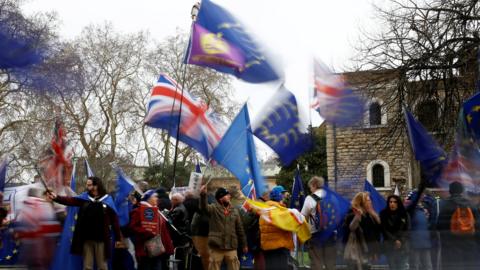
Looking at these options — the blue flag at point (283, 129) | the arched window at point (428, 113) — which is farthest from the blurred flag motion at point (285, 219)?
the arched window at point (428, 113)

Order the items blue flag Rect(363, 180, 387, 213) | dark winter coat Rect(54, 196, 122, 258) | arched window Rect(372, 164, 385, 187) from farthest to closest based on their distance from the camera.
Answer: arched window Rect(372, 164, 385, 187)
blue flag Rect(363, 180, 387, 213)
dark winter coat Rect(54, 196, 122, 258)

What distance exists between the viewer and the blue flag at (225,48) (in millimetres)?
11555

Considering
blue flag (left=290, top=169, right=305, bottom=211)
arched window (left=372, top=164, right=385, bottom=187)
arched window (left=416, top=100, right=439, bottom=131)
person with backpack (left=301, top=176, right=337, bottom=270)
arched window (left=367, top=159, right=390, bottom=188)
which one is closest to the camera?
person with backpack (left=301, top=176, right=337, bottom=270)

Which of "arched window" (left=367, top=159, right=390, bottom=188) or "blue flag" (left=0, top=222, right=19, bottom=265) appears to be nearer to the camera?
"blue flag" (left=0, top=222, right=19, bottom=265)

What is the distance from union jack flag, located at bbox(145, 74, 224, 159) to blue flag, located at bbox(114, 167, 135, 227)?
116 centimetres

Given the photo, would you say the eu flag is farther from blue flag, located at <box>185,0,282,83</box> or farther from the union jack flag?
blue flag, located at <box>185,0,282,83</box>

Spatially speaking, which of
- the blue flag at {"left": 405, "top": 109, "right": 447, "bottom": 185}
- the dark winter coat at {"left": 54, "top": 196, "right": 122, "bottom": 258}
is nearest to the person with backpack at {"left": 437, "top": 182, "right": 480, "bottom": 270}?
the blue flag at {"left": 405, "top": 109, "right": 447, "bottom": 185}

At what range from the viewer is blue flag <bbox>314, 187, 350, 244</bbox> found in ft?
37.4

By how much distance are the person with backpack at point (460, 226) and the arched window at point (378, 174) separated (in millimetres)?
37071

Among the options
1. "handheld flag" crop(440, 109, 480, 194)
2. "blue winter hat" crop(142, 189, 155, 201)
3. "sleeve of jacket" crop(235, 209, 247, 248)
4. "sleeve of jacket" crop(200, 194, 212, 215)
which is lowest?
"sleeve of jacket" crop(235, 209, 247, 248)

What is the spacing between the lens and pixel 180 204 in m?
12.9

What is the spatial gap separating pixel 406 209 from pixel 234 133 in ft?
9.04

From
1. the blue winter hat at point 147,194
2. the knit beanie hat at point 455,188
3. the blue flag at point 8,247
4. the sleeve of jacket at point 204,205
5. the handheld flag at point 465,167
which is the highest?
the handheld flag at point 465,167

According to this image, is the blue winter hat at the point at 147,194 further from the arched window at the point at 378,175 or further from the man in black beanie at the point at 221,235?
the arched window at the point at 378,175
